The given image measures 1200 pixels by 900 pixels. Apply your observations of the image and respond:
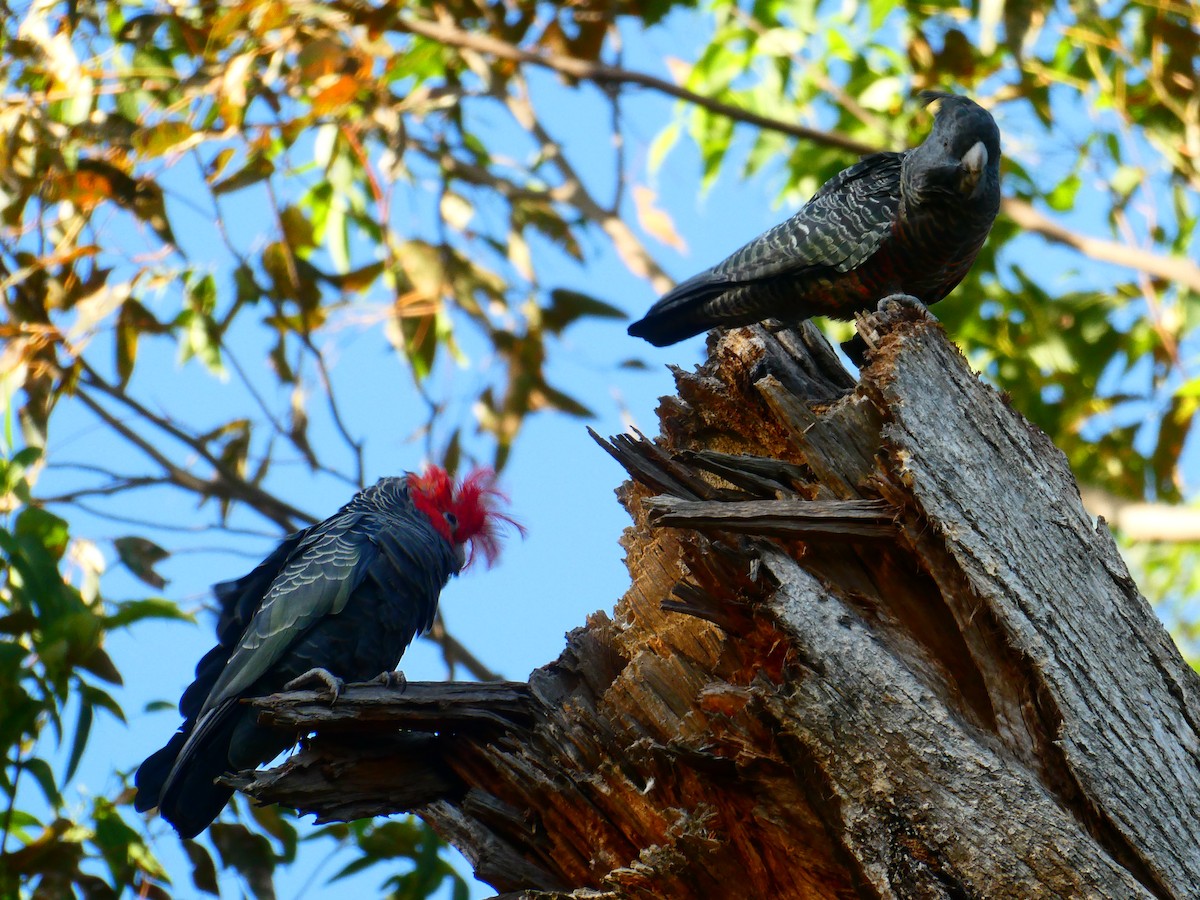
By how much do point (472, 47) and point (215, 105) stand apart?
201 centimetres

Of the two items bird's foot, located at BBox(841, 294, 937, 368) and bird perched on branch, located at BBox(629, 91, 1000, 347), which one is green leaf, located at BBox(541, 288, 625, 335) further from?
bird's foot, located at BBox(841, 294, 937, 368)

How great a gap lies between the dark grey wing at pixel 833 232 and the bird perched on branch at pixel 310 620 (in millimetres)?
1590

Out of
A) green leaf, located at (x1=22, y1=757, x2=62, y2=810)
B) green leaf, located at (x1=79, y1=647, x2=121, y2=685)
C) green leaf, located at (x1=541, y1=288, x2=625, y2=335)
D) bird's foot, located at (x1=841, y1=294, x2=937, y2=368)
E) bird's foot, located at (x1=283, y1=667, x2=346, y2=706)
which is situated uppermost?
green leaf, located at (x1=541, y1=288, x2=625, y2=335)

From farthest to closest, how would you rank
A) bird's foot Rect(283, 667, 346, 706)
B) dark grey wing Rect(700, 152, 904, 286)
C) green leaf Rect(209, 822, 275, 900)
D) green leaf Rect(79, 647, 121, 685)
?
green leaf Rect(209, 822, 275, 900) < green leaf Rect(79, 647, 121, 685) < dark grey wing Rect(700, 152, 904, 286) < bird's foot Rect(283, 667, 346, 706)

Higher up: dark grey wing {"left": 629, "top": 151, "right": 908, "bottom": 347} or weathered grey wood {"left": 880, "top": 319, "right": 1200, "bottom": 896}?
dark grey wing {"left": 629, "top": 151, "right": 908, "bottom": 347}

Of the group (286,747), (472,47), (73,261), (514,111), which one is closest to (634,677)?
(286,747)

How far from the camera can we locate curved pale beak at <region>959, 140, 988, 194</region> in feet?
15.1

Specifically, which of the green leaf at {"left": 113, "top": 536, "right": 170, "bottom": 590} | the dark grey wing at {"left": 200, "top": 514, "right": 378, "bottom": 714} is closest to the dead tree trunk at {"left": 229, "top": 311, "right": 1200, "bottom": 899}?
the dark grey wing at {"left": 200, "top": 514, "right": 378, "bottom": 714}

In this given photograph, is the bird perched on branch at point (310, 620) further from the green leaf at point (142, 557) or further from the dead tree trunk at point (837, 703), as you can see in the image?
the green leaf at point (142, 557)

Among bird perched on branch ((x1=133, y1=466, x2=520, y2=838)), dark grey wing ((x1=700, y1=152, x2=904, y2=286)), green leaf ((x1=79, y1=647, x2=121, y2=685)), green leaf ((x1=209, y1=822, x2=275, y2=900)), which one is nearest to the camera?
bird perched on branch ((x1=133, y1=466, x2=520, y2=838))

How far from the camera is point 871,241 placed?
4.93 m

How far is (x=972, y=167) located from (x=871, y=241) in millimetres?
508

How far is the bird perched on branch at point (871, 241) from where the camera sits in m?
4.75

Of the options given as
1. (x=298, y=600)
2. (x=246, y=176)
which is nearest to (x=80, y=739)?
(x=298, y=600)
